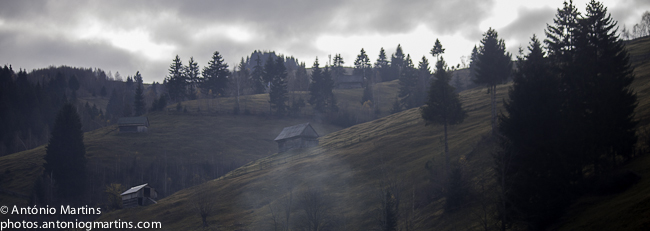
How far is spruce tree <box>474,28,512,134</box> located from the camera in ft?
176

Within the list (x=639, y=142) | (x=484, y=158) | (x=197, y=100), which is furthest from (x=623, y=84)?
(x=197, y=100)

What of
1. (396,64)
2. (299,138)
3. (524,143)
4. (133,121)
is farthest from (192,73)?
(524,143)

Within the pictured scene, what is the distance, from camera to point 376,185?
48.2m

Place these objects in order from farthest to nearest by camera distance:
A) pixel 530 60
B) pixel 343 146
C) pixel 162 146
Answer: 1. pixel 162 146
2. pixel 343 146
3. pixel 530 60

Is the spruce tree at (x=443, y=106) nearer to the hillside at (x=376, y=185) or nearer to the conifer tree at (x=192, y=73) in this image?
the hillside at (x=376, y=185)

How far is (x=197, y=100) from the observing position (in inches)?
4906

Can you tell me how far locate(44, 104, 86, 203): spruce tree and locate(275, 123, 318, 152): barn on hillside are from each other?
36.2 meters

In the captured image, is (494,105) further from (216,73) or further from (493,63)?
(216,73)

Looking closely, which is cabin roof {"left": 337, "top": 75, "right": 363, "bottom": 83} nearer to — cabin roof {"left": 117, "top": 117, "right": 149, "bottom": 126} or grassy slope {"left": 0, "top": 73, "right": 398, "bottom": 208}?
grassy slope {"left": 0, "top": 73, "right": 398, "bottom": 208}

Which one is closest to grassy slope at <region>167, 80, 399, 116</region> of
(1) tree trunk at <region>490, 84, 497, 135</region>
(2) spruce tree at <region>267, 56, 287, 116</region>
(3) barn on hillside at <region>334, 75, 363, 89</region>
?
(2) spruce tree at <region>267, 56, 287, 116</region>

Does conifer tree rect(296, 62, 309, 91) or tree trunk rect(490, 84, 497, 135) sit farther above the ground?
conifer tree rect(296, 62, 309, 91)

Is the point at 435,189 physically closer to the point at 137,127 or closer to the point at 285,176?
the point at 285,176

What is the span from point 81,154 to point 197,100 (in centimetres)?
4856

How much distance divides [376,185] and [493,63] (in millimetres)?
21765
